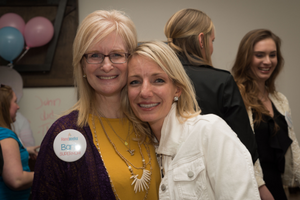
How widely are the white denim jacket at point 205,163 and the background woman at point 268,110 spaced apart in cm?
103

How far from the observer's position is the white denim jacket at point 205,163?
3.17 feet

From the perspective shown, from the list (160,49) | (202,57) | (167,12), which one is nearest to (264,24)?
(167,12)

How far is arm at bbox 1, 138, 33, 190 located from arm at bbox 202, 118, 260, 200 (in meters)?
1.44

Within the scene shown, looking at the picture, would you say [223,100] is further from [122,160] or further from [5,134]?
[5,134]

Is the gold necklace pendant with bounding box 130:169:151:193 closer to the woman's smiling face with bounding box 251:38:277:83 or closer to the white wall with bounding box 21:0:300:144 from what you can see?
the woman's smiling face with bounding box 251:38:277:83

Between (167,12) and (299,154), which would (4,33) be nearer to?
(167,12)

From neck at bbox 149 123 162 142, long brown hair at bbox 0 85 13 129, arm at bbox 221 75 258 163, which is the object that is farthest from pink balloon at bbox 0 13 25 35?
arm at bbox 221 75 258 163

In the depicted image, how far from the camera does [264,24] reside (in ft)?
10.8

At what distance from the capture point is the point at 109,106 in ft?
4.62

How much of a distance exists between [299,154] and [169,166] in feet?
5.11

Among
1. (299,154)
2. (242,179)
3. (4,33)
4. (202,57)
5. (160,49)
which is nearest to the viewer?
(242,179)

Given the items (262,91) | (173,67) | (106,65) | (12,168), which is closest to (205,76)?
(173,67)

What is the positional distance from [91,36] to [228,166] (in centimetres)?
85

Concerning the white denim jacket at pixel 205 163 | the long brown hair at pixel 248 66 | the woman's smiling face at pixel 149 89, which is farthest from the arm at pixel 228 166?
the long brown hair at pixel 248 66
